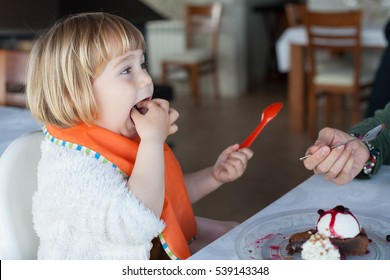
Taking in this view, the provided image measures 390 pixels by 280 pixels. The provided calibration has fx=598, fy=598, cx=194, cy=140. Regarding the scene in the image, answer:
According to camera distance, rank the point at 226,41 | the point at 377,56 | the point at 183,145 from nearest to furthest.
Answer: the point at 183,145 < the point at 377,56 < the point at 226,41

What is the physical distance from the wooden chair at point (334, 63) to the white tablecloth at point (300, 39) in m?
0.11

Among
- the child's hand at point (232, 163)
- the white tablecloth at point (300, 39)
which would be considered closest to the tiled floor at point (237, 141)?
the white tablecloth at point (300, 39)

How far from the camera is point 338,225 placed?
955mm

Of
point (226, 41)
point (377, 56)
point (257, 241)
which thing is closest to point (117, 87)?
point (257, 241)

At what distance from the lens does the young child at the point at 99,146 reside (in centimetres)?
109

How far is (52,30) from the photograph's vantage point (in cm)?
118

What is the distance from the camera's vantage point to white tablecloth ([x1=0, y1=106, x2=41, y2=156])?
1.71 meters

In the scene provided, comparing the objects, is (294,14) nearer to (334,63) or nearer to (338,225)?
(334,63)

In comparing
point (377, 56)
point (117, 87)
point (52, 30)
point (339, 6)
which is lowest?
point (377, 56)

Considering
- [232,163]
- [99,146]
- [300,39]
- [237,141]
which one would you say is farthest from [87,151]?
[300,39]

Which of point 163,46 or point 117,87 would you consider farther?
point 163,46

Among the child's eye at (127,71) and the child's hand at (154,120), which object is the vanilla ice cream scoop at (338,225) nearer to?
the child's hand at (154,120)
